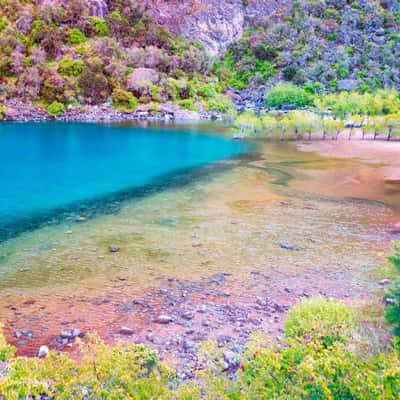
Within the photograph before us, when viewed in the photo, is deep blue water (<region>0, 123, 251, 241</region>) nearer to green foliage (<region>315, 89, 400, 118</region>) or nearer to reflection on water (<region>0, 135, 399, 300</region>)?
reflection on water (<region>0, 135, 399, 300</region>)

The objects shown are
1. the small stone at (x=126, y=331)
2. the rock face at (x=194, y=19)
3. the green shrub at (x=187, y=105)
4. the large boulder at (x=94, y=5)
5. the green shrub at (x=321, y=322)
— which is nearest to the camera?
the green shrub at (x=321, y=322)

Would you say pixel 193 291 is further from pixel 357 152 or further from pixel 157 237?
pixel 357 152

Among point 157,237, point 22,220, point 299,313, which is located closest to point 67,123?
point 22,220

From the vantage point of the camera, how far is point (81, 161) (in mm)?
60031

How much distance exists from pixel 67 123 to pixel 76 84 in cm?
2987

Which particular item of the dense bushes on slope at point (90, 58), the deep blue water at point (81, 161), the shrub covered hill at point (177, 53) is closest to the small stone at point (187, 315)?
the deep blue water at point (81, 161)

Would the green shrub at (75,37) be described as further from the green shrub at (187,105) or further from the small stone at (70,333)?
the small stone at (70,333)

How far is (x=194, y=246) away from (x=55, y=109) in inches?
4206

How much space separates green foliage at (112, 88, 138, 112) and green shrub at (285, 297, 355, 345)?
12300 cm

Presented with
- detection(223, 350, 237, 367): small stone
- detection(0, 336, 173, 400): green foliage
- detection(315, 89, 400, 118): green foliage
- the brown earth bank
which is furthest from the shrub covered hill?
detection(0, 336, 173, 400): green foliage

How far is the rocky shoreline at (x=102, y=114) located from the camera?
377 feet

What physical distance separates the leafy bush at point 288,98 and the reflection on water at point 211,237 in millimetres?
106342

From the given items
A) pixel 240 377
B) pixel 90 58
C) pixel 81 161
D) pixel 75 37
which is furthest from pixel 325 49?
pixel 240 377

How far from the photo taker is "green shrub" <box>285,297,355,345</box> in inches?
535
